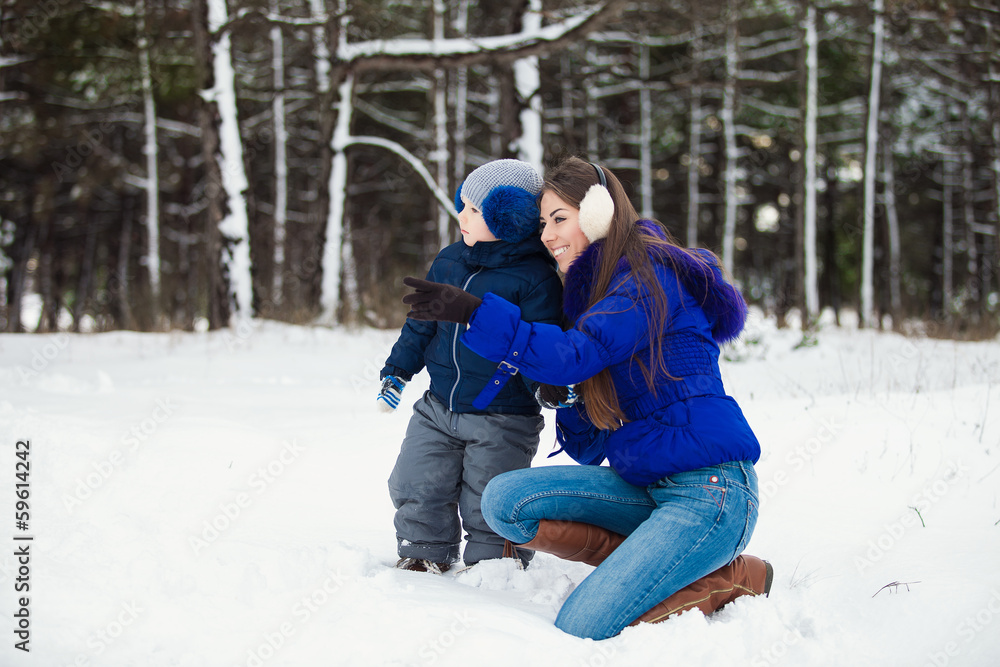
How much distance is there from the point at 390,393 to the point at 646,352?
99 centimetres

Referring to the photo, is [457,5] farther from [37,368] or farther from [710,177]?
[37,368]

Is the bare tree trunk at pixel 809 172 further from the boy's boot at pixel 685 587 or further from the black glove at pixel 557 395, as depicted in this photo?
the black glove at pixel 557 395

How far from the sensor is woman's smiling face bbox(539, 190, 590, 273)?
2.33 m

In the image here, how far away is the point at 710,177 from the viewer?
69.8 feet

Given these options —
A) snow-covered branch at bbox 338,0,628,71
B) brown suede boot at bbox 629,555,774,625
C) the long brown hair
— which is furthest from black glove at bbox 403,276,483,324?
snow-covered branch at bbox 338,0,628,71

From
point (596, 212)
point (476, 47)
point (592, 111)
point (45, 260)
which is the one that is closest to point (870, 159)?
point (592, 111)

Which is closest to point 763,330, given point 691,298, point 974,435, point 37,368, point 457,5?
point 974,435

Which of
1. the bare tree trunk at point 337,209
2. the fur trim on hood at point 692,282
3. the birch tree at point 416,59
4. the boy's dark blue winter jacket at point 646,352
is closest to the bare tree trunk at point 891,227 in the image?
the birch tree at point 416,59

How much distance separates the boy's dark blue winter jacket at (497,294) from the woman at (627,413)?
0.18 metres

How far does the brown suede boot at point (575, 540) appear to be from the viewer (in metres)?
2.26

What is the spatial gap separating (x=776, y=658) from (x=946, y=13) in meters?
13.5

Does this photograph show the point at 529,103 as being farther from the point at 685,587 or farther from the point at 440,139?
the point at 685,587

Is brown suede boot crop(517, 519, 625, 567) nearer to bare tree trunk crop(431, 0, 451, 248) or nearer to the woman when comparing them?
the woman

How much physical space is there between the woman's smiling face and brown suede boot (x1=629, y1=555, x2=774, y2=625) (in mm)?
1082
